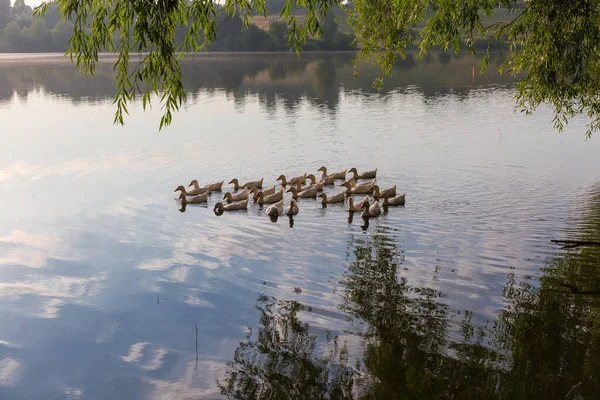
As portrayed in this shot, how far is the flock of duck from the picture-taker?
1882cm

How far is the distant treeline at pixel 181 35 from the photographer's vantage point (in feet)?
376

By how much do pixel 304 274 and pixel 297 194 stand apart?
6.88 m

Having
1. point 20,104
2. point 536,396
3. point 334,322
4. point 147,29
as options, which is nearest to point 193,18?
point 147,29

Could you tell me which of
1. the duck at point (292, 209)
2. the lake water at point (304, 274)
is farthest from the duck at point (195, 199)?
the duck at point (292, 209)

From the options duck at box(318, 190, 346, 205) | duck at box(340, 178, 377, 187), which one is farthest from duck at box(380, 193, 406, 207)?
duck at box(340, 178, 377, 187)

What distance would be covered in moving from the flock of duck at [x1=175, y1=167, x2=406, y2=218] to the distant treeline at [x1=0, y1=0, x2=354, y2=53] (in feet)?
183

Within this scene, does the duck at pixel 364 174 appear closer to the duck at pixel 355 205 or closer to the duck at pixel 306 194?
the duck at pixel 306 194

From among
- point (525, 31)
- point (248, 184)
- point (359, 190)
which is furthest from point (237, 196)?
point (525, 31)

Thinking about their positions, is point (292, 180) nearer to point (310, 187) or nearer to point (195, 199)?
point (310, 187)

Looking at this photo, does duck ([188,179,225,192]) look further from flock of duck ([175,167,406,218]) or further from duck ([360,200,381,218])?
duck ([360,200,381,218])

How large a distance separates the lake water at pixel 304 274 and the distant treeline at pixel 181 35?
52008 mm

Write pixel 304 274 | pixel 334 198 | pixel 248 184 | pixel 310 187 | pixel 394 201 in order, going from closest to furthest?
pixel 304 274
pixel 394 201
pixel 334 198
pixel 310 187
pixel 248 184

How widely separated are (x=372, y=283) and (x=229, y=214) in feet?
22.7

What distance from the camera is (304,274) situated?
13.5 metres
